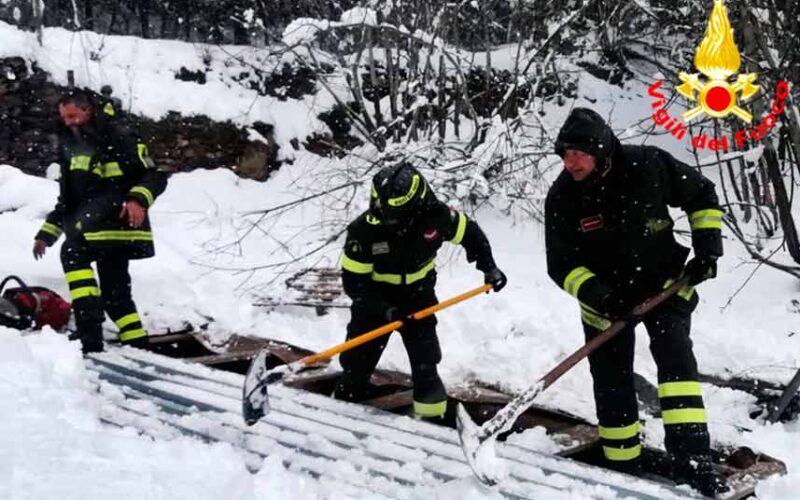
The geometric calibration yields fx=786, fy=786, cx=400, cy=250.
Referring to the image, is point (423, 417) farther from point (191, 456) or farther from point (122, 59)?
point (122, 59)

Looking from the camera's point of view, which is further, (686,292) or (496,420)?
(686,292)

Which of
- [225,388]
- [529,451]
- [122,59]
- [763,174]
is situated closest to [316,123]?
[122,59]

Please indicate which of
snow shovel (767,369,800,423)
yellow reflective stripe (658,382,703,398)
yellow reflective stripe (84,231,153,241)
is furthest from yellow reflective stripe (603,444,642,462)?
yellow reflective stripe (84,231,153,241)

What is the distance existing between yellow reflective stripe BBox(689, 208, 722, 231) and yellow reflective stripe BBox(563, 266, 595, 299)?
0.52m

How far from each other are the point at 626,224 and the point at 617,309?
0.39 meters

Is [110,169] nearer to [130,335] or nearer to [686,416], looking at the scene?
[130,335]

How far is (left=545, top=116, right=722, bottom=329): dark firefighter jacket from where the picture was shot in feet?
11.6

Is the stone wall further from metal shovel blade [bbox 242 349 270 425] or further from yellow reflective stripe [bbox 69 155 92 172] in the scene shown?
metal shovel blade [bbox 242 349 270 425]

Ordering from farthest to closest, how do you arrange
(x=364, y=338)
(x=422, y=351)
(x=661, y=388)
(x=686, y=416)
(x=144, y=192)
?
(x=144, y=192) → (x=422, y=351) → (x=364, y=338) → (x=661, y=388) → (x=686, y=416)

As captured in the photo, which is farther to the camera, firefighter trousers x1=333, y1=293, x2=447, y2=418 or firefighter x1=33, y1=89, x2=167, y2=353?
firefighter x1=33, y1=89, x2=167, y2=353

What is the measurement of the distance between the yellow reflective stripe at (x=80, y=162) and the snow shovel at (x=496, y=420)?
2886 mm

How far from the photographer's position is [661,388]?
3.47m

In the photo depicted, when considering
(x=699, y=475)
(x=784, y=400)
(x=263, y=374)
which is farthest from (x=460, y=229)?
(x=784, y=400)

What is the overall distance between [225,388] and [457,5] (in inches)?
201
